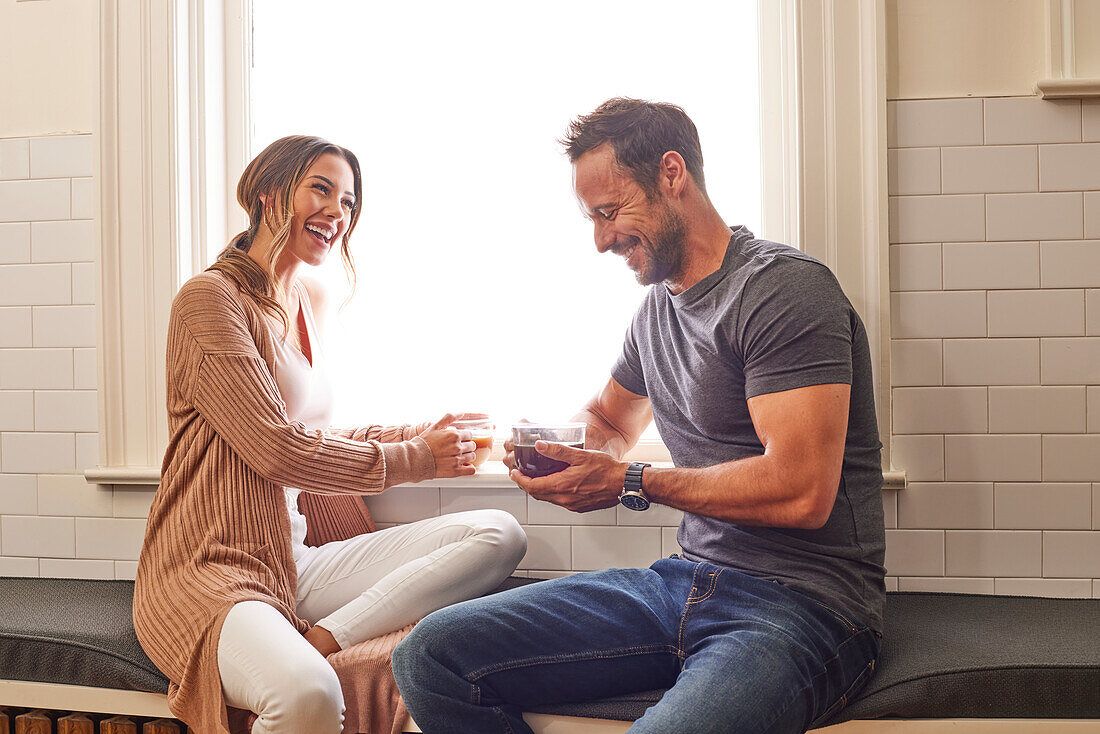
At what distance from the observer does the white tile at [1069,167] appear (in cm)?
181

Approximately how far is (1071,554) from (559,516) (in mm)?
1184

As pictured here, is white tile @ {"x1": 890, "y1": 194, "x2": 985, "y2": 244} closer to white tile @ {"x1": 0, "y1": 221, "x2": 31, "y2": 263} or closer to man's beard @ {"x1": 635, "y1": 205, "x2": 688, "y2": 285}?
man's beard @ {"x1": 635, "y1": 205, "x2": 688, "y2": 285}

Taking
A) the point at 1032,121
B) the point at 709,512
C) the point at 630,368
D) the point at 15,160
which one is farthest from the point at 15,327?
the point at 1032,121

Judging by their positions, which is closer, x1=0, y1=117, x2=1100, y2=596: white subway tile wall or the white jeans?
the white jeans

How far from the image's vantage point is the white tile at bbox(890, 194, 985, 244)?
72.7 inches

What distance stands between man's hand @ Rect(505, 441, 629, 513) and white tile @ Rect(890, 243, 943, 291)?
0.85 metres

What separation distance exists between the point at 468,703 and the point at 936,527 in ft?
3.91

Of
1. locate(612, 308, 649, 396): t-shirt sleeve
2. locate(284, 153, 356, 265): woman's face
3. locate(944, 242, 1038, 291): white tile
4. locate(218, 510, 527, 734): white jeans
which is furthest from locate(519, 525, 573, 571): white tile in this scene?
locate(944, 242, 1038, 291): white tile

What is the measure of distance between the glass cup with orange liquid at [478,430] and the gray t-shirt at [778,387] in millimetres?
484

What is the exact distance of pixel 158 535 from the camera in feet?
5.29

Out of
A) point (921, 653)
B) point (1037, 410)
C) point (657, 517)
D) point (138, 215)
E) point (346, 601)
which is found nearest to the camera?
point (921, 653)

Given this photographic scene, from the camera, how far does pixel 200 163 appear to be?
7.00 feet

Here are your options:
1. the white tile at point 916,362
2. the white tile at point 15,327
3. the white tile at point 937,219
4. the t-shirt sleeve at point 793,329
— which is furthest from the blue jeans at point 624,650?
the white tile at point 15,327

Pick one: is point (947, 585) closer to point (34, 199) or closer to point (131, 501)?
point (131, 501)
